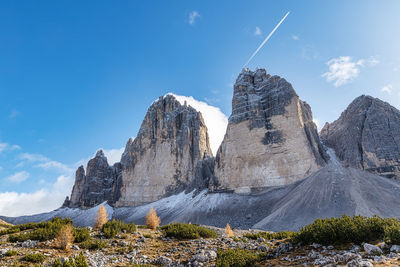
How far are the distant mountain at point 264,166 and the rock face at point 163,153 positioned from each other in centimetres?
43

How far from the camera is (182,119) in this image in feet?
368

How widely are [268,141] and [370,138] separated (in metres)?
24.0

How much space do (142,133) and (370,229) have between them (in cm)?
11110

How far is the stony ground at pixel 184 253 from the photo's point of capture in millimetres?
7398

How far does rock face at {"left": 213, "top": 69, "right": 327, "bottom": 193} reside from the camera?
65250 millimetres

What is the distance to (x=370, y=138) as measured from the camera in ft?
199

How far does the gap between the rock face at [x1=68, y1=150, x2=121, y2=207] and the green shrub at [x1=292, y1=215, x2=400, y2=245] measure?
114111mm

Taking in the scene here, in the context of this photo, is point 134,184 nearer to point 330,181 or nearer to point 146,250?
point 330,181

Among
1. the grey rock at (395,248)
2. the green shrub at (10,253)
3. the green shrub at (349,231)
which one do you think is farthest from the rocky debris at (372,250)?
the green shrub at (10,253)

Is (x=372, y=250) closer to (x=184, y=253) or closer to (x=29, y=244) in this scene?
(x=184, y=253)

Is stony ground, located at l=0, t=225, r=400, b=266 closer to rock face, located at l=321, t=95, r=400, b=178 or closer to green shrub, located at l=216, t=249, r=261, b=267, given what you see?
green shrub, located at l=216, t=249, r=261, b=267

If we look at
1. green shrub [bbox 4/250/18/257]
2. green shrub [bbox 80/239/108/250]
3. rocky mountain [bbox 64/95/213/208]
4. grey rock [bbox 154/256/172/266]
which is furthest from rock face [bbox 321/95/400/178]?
green shrub [bbox 4/250/18/257]

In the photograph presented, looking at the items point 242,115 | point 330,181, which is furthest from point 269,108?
point 330,181

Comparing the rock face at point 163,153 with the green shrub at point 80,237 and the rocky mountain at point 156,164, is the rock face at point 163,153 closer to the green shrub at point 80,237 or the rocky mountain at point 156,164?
the rocky mountain at point 156,164
